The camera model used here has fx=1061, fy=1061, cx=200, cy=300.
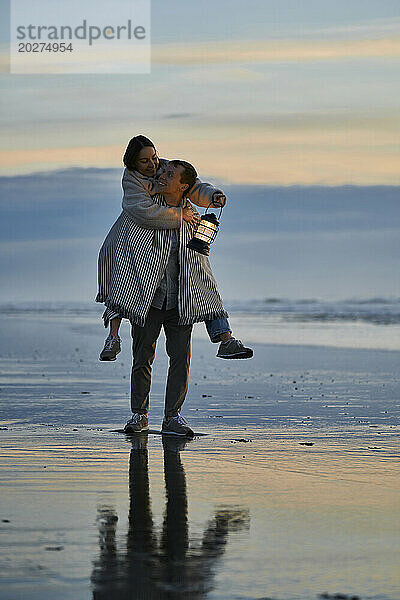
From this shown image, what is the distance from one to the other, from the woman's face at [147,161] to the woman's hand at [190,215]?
0.35 m

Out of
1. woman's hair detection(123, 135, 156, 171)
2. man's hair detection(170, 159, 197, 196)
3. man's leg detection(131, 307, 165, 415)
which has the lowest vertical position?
man's leg detection(131, 307, 165, 415)

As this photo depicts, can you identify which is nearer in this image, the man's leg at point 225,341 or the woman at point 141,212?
the woman at point 141,212

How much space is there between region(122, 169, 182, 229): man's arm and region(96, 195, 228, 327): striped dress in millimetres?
88

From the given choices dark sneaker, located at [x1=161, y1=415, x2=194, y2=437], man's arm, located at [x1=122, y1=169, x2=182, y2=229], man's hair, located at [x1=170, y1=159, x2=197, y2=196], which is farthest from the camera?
man's hair, located at [x1=170, y1=159, x2=197, y2=196]

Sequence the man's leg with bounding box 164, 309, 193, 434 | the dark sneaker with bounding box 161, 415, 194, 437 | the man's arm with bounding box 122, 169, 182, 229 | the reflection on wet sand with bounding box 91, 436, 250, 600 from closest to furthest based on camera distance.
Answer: the reflection on wet sand with bounding box 91, 436, 250, 600
the dark sneaker with bounding box 161, 415, 194, 437
the man's arm with bounding box 122, 169, 182, 229
the man's leg with bounding box 164, 309, 193, 434

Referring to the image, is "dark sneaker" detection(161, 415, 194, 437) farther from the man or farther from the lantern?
the lantern

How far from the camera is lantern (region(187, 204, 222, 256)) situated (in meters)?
7.61

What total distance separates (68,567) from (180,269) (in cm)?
403

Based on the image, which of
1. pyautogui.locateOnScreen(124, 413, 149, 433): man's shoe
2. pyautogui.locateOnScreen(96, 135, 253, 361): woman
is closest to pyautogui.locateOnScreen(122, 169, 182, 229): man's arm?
pyautogui.locateOnScreen(96, 135, 253, 361): woman

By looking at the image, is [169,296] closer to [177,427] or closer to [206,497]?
[177,427]

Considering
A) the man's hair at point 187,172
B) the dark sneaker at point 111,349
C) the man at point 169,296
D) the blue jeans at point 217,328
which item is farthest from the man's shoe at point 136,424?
the man's hair at point 187,172

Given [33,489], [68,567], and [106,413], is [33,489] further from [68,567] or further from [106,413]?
[106,413]

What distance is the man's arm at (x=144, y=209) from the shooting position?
7512mm

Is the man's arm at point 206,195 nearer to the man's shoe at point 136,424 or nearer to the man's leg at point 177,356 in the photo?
the man's leg at point 177,356
